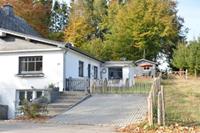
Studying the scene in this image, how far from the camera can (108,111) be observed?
23172 millimetres

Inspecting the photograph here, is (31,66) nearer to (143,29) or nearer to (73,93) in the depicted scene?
(73,93)

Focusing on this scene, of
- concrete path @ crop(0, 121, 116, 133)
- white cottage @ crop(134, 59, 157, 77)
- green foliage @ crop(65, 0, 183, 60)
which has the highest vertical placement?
green foliage @ crop(65, 0, 183, 60)

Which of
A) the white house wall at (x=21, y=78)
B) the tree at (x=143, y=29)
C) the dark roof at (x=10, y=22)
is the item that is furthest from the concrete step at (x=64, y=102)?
the tree at (x=143, y=29)

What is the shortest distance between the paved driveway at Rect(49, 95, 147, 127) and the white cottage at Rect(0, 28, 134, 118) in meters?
4.02

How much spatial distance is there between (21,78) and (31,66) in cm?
116

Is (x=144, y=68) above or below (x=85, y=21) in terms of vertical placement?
below

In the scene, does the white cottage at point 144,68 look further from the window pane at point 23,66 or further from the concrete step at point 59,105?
the concrete step at point 59,105

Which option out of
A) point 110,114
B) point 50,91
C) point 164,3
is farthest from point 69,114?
point 164,3

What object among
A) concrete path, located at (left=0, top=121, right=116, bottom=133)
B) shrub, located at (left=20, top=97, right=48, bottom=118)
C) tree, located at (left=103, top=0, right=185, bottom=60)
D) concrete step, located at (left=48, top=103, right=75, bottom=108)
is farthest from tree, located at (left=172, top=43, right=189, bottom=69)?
concrete path, located at (left=0, top=121, right=116, bottom=133)

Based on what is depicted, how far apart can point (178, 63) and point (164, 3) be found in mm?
13248

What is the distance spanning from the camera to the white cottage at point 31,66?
31594mm

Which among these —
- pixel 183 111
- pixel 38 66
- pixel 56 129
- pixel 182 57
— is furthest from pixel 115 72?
pixel 56 129

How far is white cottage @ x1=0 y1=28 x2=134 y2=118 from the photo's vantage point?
31594 millimetres

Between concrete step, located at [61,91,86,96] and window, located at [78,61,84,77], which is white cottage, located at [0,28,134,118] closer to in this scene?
window, located at [78,61,84,77]
